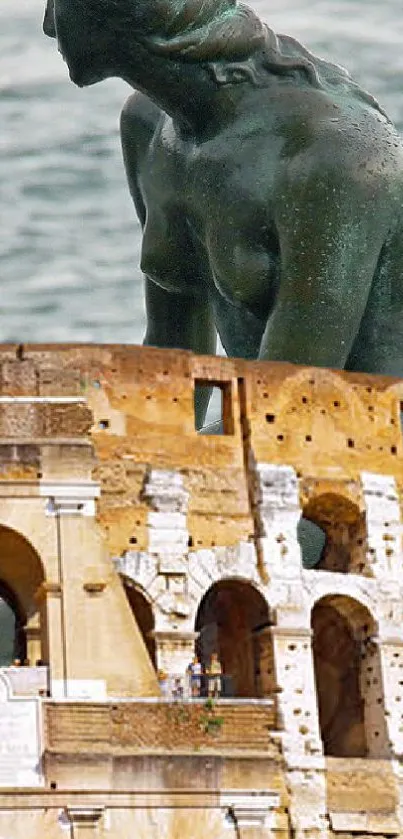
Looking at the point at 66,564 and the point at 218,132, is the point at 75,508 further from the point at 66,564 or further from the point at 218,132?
the point at 218,132

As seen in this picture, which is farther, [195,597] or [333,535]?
[333,535]

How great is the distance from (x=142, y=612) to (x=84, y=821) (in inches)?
108

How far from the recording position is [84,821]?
3262 centimetres

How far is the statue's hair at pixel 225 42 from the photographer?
35094mm

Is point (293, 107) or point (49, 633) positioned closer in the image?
point (49, 633)

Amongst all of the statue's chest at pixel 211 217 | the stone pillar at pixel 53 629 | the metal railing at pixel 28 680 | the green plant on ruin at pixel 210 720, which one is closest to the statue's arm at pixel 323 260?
the statue's chest at pixel 211 217

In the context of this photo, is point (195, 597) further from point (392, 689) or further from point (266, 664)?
point (392, 689)

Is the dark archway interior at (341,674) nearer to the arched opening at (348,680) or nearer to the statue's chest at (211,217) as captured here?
the arched opening at (348,680)

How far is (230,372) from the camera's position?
35.5 metres

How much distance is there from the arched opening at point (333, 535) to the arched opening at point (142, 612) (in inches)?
75.0

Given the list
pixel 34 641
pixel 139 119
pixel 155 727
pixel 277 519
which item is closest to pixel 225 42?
pixel 139 119

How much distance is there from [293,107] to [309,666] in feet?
16.1

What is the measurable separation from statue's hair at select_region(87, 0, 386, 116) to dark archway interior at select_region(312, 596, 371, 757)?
14.8 ft

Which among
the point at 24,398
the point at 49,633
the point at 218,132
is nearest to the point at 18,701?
the point at 49,633
